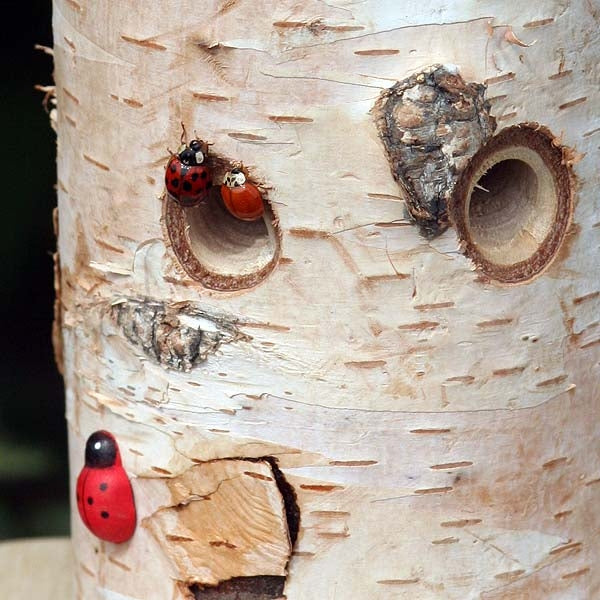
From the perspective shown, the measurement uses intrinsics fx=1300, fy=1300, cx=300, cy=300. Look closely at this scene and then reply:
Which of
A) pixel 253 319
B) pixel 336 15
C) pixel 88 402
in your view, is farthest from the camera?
pixel 88 402

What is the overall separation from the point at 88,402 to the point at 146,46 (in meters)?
0.40

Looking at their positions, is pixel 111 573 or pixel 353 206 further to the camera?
pixel 111 573

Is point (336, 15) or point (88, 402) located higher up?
point (336, 15)

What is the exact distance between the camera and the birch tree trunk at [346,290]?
1.10 metres

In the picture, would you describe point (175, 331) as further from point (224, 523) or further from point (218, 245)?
point (224, 523)

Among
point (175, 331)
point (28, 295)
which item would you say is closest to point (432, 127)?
point (175, 331)

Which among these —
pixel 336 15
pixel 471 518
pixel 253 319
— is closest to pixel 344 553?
pixel 471 518

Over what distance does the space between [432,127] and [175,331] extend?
1.05ft

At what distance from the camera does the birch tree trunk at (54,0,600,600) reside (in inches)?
43.4

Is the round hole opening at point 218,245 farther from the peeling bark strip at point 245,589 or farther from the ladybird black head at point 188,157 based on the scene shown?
the peeling bark strip at point 245,589

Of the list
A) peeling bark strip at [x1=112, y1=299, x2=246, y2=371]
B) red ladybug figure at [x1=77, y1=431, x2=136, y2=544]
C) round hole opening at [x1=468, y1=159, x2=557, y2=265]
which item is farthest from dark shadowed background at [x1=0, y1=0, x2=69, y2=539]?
round hole opening at [x1=468, y1=159, x2=557, y2=265]

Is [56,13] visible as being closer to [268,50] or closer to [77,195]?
[77,195]

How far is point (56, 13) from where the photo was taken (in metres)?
1.28

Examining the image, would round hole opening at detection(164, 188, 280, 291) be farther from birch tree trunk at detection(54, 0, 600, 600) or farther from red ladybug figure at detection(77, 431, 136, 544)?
red ladybug figure at detection(77, 431, 136, 544)
